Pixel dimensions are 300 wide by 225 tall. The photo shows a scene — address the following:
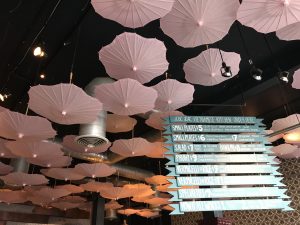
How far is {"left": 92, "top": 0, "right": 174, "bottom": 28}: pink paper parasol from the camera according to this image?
272cm

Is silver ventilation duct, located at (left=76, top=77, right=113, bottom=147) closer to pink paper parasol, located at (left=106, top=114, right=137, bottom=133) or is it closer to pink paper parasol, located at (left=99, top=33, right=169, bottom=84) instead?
pink paper parasol, located at (left=106, top=114, right=137, bottom=133)

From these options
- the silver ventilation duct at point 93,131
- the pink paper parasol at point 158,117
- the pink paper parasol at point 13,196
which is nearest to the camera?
the pink paper parasol at point 158,117

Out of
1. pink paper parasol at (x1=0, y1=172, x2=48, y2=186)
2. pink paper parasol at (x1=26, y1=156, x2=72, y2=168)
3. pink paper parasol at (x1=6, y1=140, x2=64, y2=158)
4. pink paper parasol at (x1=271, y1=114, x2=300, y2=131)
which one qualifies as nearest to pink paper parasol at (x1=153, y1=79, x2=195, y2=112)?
pink paper parasol at (x1=271, y1=114, x2=300, y2=131)

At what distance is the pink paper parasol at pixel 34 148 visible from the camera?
5.24 m

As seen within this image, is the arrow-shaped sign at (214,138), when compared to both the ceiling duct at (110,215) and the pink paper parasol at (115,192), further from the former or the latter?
the ceiling duct at (110,215)

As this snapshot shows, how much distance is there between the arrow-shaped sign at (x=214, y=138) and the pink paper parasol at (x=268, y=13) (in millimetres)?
1667

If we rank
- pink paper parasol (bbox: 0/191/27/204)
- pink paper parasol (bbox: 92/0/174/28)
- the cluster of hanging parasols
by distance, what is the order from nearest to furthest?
pink paper parasol (bbox: 92/0/174/28), the cluster of hanging parasols, pink paper parasol (bbox: 0/191/27/204)

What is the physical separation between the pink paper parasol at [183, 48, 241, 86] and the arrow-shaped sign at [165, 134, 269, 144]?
77cm

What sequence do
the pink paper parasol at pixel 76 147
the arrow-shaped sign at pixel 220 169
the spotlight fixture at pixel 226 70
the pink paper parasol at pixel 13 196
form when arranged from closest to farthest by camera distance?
the spotlight fixture at pixel 226 70
the arrow-shaped sign at pixel 220 169
the pink paper parasol at pixel 76 147
the pink paper parasol at pixel 13 196

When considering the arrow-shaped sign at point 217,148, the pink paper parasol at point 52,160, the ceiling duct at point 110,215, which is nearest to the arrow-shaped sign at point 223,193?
the arrow-shaped sign at point 217,148

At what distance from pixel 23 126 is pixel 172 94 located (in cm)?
236

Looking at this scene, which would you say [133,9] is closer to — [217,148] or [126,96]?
[126,96]

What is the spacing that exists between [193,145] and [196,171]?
15.0 inches

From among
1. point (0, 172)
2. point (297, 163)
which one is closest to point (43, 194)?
point (0, 172)
